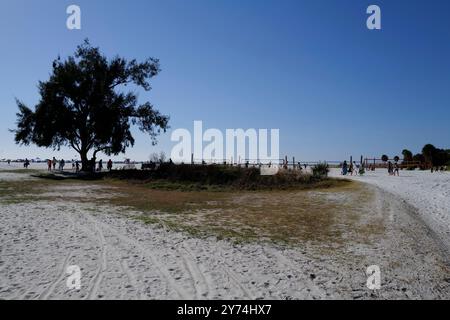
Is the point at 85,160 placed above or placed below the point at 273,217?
above

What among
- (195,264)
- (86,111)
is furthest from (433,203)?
(86,111)

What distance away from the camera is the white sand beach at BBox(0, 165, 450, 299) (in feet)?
20.1

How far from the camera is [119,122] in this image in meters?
44.5

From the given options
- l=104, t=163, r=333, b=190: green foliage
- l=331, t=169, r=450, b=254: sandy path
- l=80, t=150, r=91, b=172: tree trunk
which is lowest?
l=331, t=169, r=450, b=254: sandy path

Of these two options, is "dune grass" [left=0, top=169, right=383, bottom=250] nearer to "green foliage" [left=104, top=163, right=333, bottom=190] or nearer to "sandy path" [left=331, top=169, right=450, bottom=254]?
"sandy path" [left=331, top=169, right=450, bottom=254]

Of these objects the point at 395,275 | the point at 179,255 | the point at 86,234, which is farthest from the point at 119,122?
the point at 395,275

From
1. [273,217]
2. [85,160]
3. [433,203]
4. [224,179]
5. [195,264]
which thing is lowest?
[195,264]

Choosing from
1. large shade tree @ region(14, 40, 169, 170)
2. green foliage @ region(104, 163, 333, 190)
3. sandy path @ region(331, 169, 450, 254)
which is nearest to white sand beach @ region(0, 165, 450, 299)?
sandy path @ region(331, 169, 450, 254)

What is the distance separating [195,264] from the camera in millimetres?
7582

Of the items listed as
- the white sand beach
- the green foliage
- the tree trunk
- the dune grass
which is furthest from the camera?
the tree trunk

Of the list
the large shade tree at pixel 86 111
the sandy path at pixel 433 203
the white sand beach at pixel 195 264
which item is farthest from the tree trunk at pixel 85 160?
the sandy path at pixel 433 203

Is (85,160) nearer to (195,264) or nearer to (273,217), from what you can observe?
(273,217)

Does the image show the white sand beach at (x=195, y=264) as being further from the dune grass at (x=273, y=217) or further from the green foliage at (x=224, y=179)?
the green foliage at (x=224, y=179)

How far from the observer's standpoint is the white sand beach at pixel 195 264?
6.11m
